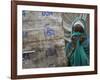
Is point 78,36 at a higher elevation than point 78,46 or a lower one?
higher

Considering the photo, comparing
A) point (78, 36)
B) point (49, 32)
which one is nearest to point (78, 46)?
point (78, 36)

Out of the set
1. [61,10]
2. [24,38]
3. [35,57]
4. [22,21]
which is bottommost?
[35,57]

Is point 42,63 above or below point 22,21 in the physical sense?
below

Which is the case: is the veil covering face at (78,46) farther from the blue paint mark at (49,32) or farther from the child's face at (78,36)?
the blue paint mark at (49,32)

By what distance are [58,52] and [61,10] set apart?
1.37ft

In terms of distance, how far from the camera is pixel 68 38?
→ 2.03 m

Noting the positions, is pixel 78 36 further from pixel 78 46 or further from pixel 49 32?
pixel 49 32

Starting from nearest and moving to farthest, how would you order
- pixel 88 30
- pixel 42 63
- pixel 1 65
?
pixel 1 65
pixel 42 63
pixel 88 30

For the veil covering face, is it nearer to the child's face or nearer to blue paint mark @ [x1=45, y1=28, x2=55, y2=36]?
the child's face

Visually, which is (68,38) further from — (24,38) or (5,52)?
(5,52)

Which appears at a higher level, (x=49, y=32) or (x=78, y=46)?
(x=49, y=32)

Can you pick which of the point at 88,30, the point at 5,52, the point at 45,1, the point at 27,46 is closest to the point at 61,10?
the point at 45,1

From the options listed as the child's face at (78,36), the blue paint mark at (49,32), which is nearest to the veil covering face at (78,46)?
the child's face at (78,36)

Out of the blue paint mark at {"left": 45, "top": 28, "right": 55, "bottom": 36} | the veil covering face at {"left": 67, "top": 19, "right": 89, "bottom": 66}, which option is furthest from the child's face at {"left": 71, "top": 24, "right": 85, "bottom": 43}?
the blue paint mark at {"left": 45, "top": 28, "right": 55, "bottom": 36}
